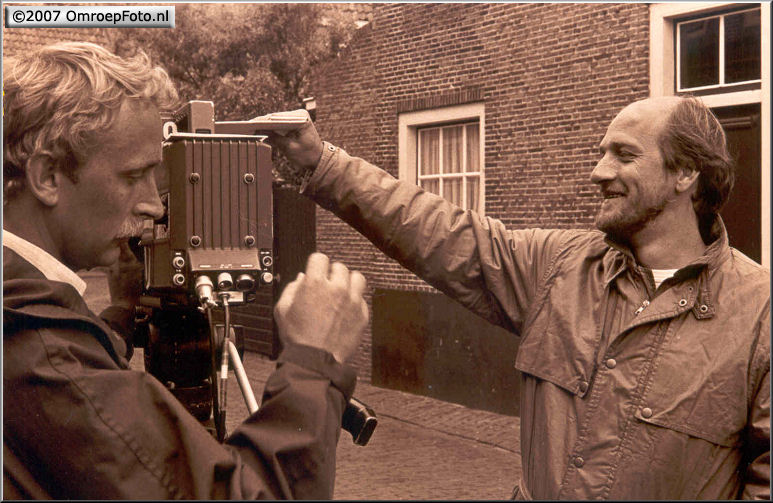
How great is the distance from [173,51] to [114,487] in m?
13.6

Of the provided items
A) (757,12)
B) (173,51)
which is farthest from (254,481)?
(173,51)

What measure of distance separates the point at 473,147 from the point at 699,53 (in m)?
2.56

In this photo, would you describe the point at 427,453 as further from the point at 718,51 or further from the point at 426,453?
the point at 718,51

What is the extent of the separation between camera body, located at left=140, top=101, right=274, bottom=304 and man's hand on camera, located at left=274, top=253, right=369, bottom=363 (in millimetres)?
568

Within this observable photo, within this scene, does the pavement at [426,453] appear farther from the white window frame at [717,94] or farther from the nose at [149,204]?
the nose at [149,204]

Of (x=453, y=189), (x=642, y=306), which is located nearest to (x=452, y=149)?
(x=453, y=189)

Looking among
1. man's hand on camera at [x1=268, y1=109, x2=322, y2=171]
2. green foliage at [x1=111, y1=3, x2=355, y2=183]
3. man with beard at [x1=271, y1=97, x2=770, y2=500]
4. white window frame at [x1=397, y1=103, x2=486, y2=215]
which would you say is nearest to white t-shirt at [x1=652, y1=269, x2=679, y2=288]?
man with beard at [x1=271, y1=97, x2=770, y2=500]

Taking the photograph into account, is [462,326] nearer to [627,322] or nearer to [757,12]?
[757,12]

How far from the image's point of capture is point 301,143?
229 cm

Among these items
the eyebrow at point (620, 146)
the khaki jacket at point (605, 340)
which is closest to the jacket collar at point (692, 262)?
the khaki jacket at point (605, 340)

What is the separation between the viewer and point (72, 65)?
4.28 ft

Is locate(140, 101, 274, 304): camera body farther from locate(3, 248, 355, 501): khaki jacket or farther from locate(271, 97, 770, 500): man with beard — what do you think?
locate(3, 248, 355, 501): khaki jacket

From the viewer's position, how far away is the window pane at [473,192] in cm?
840

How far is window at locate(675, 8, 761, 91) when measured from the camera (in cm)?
595
